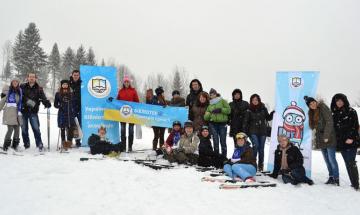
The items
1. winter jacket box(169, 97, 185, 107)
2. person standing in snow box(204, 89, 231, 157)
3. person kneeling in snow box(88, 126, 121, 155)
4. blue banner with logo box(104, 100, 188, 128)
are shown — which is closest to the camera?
person standing in snow box(204, 89, 231, 157)

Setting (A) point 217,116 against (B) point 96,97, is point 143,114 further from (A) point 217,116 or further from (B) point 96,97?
(A) point 217,116

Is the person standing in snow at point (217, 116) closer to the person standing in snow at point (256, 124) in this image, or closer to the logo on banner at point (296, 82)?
the person standing in snow at point (256, 124)

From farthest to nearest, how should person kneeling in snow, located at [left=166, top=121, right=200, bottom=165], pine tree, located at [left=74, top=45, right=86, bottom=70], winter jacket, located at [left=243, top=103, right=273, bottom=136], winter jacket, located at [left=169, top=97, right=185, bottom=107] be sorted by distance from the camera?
pine tree, located at [left=74, top=45, right=86, bottom=70], winter jacket, located at [left=169, top=97, right=185, bottom=107], winter jacket, located at [left=243, top=103, right=273, bottom=136], person kneeling in snow, located at [left=166, top=121, right=200, bottom=165]

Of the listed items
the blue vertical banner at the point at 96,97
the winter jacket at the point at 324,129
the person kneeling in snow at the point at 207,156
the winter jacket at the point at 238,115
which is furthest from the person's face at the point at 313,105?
the blue vertical banner at the point at 96,97

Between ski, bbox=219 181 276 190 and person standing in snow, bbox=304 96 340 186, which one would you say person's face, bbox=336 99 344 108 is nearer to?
person standing in snow, bbox=304 96 340 186

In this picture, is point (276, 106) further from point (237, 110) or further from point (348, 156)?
point (348, 156)

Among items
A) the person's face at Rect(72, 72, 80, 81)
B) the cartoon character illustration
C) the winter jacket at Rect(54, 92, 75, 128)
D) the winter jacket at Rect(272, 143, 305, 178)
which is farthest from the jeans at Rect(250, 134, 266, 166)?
the person's face at Rect(72, 72, 80, 81)

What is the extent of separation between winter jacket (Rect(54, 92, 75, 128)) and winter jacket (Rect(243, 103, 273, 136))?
5.73 m

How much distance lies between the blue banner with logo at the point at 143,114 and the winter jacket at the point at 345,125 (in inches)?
198

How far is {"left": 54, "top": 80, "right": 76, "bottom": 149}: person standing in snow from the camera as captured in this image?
11711 millimetres

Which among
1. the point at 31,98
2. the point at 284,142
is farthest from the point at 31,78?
the point at 284,142

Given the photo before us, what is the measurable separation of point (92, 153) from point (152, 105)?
8.97ft

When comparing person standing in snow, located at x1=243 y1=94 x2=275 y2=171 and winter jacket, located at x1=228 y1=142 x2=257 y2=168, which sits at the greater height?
person standing in snow, located at x1=243 y1=94 x2=275 y2=171

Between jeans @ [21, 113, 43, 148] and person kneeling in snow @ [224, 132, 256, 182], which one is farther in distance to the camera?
jeans @ [21, 113, 43, 148]
